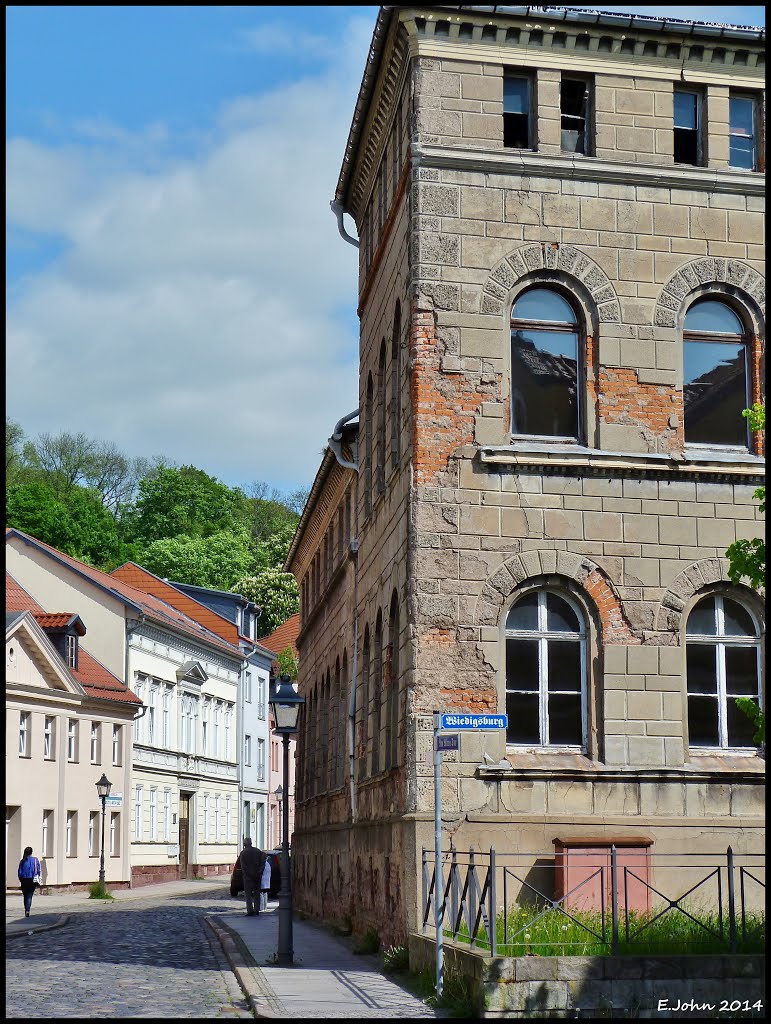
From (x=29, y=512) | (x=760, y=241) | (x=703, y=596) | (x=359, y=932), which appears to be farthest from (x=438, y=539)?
(x=29, y=512)

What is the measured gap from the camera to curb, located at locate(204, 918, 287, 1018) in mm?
14492

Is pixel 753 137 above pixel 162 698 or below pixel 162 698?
above

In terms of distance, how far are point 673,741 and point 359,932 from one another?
23.7 feet

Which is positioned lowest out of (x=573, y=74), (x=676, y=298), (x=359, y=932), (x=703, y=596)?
(x=359, y=932)

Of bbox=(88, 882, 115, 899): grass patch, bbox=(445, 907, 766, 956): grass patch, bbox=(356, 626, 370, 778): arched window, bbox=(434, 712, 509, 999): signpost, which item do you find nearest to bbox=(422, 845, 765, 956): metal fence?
bbox=(445, 907, 766, 956): grass patch

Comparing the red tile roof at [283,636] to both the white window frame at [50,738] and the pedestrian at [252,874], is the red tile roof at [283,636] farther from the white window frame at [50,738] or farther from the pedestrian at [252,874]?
the pedestrian at [252,874]

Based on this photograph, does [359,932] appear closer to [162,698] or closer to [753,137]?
[753,137]

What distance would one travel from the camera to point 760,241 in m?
19.5

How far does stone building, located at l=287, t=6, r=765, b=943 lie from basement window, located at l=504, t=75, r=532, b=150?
40 millimetres

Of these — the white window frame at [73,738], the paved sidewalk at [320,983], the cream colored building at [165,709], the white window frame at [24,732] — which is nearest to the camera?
the paved sidewalk at [320,983]

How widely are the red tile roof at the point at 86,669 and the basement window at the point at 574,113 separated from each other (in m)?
31.8

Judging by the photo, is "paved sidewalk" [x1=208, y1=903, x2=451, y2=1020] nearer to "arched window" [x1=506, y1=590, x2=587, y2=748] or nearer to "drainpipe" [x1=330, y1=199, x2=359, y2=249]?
"arched window" [x1=506, y1=590, x2=587, y2=748]

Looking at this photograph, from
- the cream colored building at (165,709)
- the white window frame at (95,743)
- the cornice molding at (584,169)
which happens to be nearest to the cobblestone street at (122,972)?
the cornice molding at (584,169)

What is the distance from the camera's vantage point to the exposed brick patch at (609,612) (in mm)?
18047
